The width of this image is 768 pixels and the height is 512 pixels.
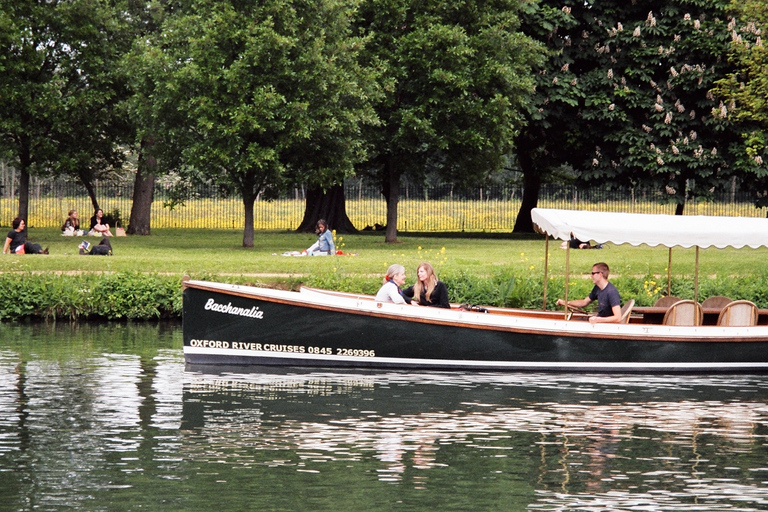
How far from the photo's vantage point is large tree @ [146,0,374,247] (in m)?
36.5

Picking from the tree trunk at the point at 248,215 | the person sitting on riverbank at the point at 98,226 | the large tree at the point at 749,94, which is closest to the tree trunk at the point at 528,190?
the large tree at the point at 749,94

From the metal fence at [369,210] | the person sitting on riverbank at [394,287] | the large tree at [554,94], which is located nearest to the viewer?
the person sitting on riverbank at [394,287]

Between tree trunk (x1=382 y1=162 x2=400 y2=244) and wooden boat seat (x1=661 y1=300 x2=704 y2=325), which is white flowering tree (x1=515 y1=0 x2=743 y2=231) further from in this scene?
wooden boat seat (x1=661 y1=300 x2=704 y2=325)

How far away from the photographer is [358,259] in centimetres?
3250

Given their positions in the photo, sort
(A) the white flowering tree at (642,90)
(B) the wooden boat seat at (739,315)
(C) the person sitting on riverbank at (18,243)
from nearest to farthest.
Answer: (B) the wooden boat seat at (739,315) < (C) the person sitting on riverbank at (18,243) < (A) the white flowering tree at (642,90)

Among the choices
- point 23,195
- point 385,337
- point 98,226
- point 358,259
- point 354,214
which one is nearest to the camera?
point 385,337

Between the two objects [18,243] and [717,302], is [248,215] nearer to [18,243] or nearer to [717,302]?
[18,243]

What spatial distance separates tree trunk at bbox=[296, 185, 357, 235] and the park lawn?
4.75m

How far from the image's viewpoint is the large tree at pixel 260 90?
3650 cm

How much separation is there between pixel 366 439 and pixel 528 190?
41680 mm

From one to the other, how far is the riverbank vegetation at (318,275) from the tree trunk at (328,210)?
1200 centimetres

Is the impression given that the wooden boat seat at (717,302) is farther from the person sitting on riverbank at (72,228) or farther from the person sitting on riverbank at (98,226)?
the person sitting on riverbank at (72,228)

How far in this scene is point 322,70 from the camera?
37594 mm

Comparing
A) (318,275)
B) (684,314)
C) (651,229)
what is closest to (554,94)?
(318,275)
